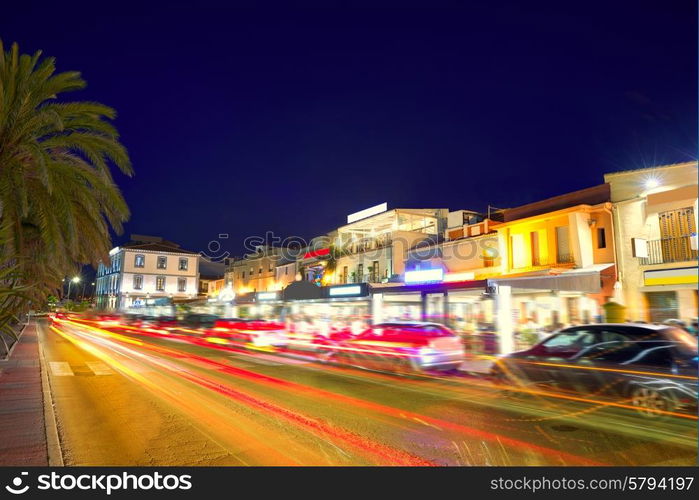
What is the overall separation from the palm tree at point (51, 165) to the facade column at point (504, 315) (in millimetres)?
14311

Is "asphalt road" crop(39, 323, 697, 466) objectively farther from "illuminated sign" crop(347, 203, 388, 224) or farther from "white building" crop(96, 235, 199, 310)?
"white building" crop(96, 235, 199, 310)

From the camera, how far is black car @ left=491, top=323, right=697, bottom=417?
740cm

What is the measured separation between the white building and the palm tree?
6093 centimetres

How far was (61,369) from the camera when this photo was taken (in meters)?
14.1

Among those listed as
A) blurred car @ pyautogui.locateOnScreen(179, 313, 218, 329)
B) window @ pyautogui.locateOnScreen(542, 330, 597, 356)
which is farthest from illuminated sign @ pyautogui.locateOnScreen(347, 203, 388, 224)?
window @ pyautogui.locateOnScreen(542, 330, 597, 356)

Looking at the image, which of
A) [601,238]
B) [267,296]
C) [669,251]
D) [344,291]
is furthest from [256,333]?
[669,251]

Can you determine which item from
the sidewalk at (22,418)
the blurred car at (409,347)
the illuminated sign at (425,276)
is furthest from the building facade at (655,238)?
the sidewalk at (22,418)

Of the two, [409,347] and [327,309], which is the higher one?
[327,309]

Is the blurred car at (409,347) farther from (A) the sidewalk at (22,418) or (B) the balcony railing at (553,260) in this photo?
(B) the balcony railing at (553,260)

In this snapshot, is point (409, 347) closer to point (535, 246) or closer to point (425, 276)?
point (535, 246)

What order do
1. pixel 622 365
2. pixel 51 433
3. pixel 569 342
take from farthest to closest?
1. pixel 569 342
2. pixel 622 365
3. pixel 51 433

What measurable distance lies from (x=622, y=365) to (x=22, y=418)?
9.73 m

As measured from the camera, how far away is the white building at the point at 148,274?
7250 cm
